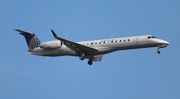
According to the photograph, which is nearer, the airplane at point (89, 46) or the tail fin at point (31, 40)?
the airplane at point (89, 46)

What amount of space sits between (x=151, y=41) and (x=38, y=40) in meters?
11.6

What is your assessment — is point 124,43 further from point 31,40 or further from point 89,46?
point 31,40

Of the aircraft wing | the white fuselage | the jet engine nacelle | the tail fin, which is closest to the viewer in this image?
the white fuselage

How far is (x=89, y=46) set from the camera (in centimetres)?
3478

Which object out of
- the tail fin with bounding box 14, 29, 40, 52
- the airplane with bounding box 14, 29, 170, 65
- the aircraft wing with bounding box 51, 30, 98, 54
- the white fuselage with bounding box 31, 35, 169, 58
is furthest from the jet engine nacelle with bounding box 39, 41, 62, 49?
the white fuselage with bounding box 31, 35, 169, 58

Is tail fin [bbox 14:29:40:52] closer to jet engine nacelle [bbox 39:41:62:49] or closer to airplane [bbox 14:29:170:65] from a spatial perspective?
airplane [bbox 14:29:170:65]

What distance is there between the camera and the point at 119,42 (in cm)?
3359

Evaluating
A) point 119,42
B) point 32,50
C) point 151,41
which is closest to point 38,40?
point 32,50

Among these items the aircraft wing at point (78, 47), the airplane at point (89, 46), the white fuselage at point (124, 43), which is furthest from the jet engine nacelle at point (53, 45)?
the white fuselage at point (124, 43)

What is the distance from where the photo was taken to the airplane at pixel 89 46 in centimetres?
3331

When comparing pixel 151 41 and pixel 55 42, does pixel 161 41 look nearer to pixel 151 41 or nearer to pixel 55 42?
pixel 151 41

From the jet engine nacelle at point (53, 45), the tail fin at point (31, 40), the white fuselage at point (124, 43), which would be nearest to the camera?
the white fuselage at point (124, 43)

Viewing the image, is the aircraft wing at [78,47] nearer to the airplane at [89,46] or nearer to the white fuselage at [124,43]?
the airplane at [89,46]

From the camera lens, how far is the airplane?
33312 mm
